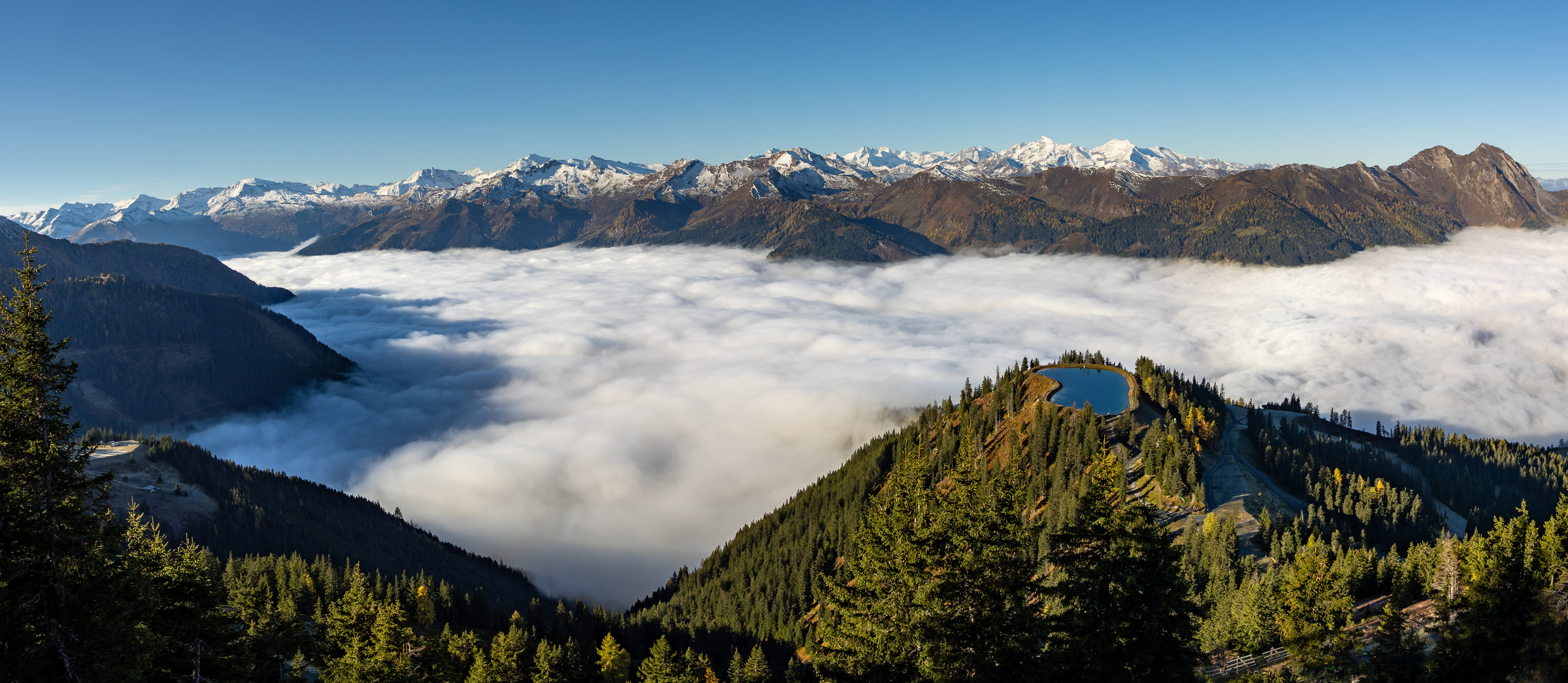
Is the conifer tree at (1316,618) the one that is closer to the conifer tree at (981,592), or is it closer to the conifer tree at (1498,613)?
the conifer tree at (1498,613)

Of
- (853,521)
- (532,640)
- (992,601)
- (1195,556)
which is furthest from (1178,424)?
(992,601)

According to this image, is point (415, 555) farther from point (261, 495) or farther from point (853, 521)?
point (853, 521)

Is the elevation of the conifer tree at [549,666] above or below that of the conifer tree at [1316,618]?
below

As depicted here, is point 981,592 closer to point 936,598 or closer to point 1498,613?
point 936,598

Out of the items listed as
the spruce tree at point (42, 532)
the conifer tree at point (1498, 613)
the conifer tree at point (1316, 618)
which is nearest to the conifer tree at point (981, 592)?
the spruce tree at point (42, 532)

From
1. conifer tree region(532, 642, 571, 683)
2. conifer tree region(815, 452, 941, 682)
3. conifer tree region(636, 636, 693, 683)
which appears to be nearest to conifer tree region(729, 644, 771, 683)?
conifer tree region(636, 636, 693, 683)

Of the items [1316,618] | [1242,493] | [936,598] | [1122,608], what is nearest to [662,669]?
[936,598]
